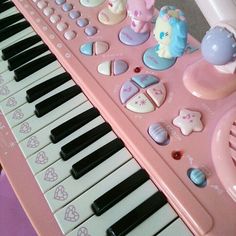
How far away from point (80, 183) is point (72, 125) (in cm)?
8

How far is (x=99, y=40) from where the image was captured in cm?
57

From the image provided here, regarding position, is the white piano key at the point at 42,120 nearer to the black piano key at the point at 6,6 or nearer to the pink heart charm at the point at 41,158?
the pink heart charm at the point at 41,158

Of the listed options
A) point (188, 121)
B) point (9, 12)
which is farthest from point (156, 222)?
point (9, 12)

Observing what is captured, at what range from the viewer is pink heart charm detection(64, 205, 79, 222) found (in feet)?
1.43

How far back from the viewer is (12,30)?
657mm

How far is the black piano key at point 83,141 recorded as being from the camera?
48 cm

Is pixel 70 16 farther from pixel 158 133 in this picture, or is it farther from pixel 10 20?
pixel 158 133

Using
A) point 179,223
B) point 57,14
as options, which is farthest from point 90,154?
point 57,14

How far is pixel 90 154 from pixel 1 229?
29 centimetres

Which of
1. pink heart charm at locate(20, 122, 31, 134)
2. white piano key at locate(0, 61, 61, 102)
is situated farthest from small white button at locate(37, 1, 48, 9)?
pink heart charm at locate(20, 122, 31, 134)

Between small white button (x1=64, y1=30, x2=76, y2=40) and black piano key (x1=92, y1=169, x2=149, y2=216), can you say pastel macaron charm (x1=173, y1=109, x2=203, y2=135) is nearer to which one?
black piano key (x1=92, y1=169, x2=149, y2=216)

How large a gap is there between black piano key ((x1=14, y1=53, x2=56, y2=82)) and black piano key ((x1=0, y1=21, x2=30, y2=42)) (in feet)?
0.28

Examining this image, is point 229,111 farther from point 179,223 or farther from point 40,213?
point 40,213

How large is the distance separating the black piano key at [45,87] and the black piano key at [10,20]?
6.5 inches
